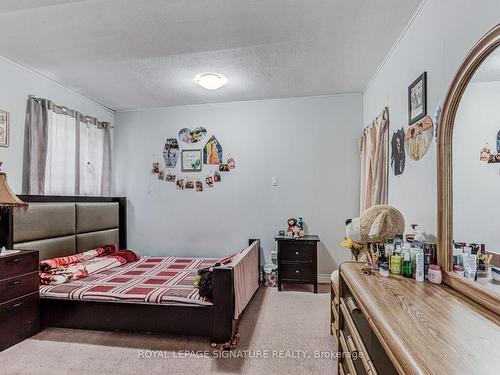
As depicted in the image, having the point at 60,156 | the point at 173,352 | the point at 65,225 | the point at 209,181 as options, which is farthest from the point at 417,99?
the point at 60,156

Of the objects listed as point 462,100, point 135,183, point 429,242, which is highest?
point 462,100

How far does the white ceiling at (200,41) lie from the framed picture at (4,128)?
557 millimetres

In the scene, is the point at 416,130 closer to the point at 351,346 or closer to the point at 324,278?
the point at 351,346

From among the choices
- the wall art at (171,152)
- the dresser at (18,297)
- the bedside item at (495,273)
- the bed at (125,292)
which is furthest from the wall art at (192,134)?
the bedside item at (495,273)

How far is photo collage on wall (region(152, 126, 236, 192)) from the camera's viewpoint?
400 centimetres

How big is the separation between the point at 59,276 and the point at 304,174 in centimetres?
296

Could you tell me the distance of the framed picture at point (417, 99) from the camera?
72.7 inches

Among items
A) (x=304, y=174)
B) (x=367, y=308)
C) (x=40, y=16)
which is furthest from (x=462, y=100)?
(x=40, y=16)

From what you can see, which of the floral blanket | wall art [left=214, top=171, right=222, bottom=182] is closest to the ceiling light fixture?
wall art [left=214, top=171, right=222, bottom=182]

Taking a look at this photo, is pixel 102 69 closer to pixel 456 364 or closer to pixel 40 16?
A: pixel 40 16

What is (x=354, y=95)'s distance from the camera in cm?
370

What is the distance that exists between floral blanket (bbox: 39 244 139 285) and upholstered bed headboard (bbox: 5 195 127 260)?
0.47ft

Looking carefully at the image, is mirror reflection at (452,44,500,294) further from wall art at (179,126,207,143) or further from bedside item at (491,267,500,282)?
wall art at (179,126,207,143)

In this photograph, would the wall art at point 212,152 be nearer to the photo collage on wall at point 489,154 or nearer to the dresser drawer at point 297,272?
the dresser drawer at point 297,272
